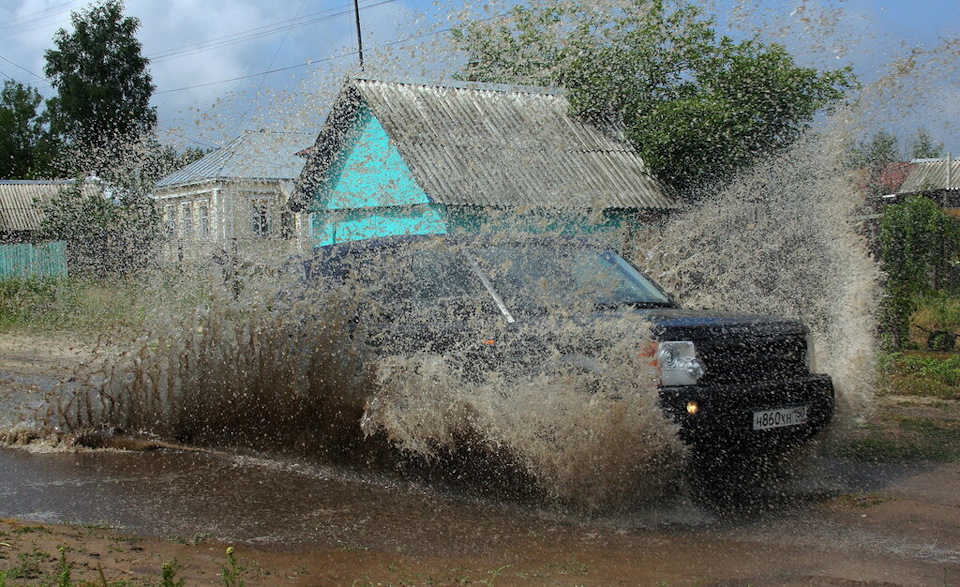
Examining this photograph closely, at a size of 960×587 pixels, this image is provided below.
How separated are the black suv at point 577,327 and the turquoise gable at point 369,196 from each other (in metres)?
8.96

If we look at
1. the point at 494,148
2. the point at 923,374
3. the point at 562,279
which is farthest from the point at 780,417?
the point at 494,148

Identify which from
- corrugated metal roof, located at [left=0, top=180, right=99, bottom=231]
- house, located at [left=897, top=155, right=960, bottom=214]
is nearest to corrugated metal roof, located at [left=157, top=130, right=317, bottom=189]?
corrugated metal roof, located at [left=0, top=180, right=99, bottom=231]

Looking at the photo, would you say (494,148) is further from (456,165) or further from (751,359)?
(751,359)

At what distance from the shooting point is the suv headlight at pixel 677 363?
456 cm

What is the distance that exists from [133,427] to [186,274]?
1933mm

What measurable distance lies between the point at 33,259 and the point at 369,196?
15.2 metres

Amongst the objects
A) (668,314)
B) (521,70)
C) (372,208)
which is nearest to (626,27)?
(521,70)

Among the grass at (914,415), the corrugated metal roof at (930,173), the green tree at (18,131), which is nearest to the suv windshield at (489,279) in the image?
the grass at (914,415)

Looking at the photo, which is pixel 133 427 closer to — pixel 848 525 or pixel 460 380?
pixel 460 380

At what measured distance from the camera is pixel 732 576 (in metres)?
3.63

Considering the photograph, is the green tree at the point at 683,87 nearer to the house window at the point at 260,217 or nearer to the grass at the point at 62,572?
the house window at the point at 260,217

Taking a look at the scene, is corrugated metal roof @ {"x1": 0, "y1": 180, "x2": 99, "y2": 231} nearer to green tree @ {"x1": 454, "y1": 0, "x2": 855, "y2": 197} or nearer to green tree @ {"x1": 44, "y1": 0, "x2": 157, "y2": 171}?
green tree @ {"x1": 44, "y1": 0, "x2": 157, "y2": 171}

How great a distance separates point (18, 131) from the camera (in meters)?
53.7

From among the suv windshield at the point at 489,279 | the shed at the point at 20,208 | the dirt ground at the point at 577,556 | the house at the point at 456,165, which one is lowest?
the dirt ground at the point at 577,556
